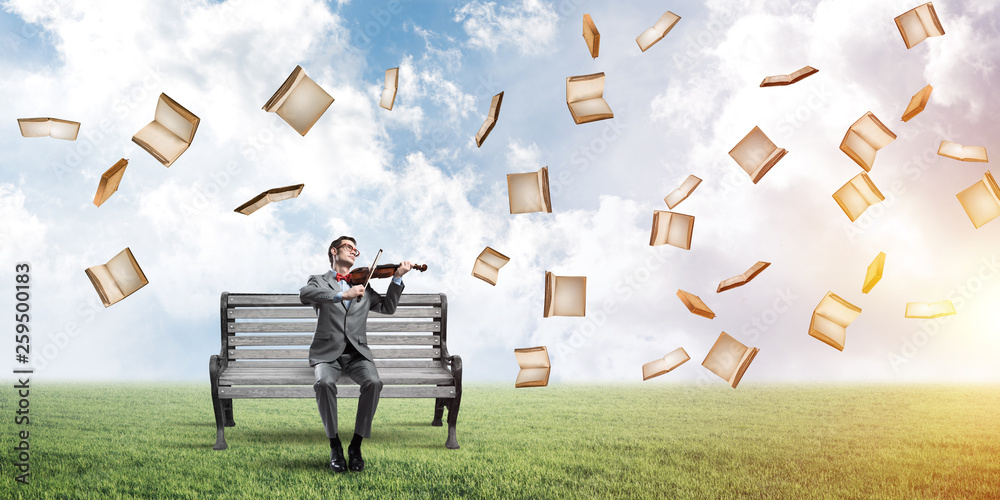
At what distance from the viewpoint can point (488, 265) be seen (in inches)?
218

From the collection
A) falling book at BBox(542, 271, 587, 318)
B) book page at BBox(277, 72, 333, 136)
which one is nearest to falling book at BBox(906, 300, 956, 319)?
falling book at BBox(542, 271, 587, 318)

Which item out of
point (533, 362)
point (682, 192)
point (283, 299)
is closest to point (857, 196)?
point (682, 192)

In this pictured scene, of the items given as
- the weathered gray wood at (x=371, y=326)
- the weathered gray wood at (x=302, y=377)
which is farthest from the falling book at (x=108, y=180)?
the weathered gray wood at (x=302, y=377)

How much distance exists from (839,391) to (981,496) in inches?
275

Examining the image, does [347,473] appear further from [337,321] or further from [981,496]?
[981,496]

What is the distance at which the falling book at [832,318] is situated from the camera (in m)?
5.40

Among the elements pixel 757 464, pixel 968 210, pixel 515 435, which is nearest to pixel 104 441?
pixel 515 435

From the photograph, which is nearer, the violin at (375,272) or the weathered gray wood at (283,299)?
the violin at (375,272)

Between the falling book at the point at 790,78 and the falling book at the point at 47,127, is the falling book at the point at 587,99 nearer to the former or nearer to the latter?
the falling book at the point at 790,78

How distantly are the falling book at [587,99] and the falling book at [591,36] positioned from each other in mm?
191

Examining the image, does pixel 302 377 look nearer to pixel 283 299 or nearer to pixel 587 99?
pixel 283 299

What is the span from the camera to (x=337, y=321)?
5.05 meters

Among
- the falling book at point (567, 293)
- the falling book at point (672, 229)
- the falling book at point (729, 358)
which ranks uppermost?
the falling book at point (672, 229)

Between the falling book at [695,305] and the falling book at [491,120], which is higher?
the falling book at [491,120]
